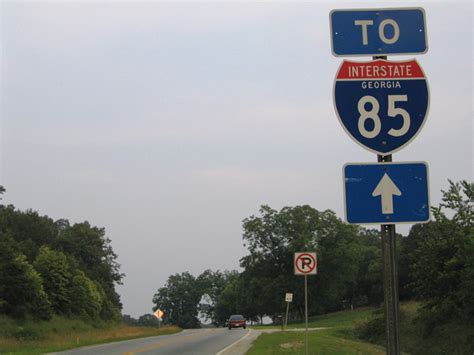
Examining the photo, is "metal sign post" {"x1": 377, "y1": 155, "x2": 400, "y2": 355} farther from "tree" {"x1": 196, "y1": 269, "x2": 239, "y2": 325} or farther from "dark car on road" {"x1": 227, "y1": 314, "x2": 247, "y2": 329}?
"tree" {"x1": 196, "y1": 269, "x2": 239, "y2": 325}

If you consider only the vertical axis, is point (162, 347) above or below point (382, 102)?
below

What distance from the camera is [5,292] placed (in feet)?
156

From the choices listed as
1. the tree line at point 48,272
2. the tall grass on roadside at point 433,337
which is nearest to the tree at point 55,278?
the tree line at point 48,272

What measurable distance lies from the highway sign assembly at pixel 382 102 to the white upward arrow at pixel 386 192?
0.22 m

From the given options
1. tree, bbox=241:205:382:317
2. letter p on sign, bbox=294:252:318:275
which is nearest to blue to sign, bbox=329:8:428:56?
letter p on sign, bbox=294:252:318:275

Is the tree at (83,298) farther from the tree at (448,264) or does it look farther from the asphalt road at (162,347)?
the tree at (448,264)

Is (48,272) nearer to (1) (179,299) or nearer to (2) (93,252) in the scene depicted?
(2) (93,252)

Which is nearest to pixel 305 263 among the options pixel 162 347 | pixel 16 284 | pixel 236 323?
pixel 162 347

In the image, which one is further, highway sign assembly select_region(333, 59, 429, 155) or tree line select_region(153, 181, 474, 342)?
tree line select_region(153, 181, 474, 342)

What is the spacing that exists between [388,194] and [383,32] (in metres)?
1.25

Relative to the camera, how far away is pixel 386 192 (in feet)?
14.5

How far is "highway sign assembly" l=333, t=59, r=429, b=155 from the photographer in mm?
4516

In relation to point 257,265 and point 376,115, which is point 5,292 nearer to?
point 257,265

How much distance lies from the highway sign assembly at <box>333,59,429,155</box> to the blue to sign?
0.12 metres
